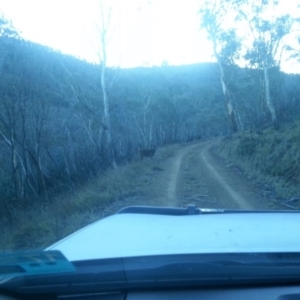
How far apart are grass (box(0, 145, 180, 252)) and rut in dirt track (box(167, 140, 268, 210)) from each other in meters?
1.25

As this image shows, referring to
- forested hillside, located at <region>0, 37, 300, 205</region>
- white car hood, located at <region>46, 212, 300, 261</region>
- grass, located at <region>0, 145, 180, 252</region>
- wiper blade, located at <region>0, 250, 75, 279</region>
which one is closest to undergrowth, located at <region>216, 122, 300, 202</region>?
forested hillside, located at <region>0, 37, 300, 205</region>

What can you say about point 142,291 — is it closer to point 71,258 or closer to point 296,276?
point 71,258

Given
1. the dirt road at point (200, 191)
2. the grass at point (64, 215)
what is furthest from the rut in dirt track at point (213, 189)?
the grass at point (64, 215)

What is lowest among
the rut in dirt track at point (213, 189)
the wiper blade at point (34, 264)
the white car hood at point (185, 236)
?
the rut in dirt track at point (213, 189)

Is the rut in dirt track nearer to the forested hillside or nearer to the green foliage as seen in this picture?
the green foliage

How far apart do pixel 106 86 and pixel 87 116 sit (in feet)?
23.2

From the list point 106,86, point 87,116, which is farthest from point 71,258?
point 87,116

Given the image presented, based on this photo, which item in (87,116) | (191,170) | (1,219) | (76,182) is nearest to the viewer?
(1,219)

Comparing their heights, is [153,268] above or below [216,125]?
Answer: above

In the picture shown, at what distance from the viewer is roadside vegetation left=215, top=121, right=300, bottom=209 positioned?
15687mm

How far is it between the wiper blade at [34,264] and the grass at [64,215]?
23.0 ft

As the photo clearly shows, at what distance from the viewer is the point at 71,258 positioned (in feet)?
9.14

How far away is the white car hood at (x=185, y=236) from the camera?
2819 mm

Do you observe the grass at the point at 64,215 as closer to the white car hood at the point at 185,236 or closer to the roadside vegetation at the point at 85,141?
the roadside vegetation at the point at 85,141
